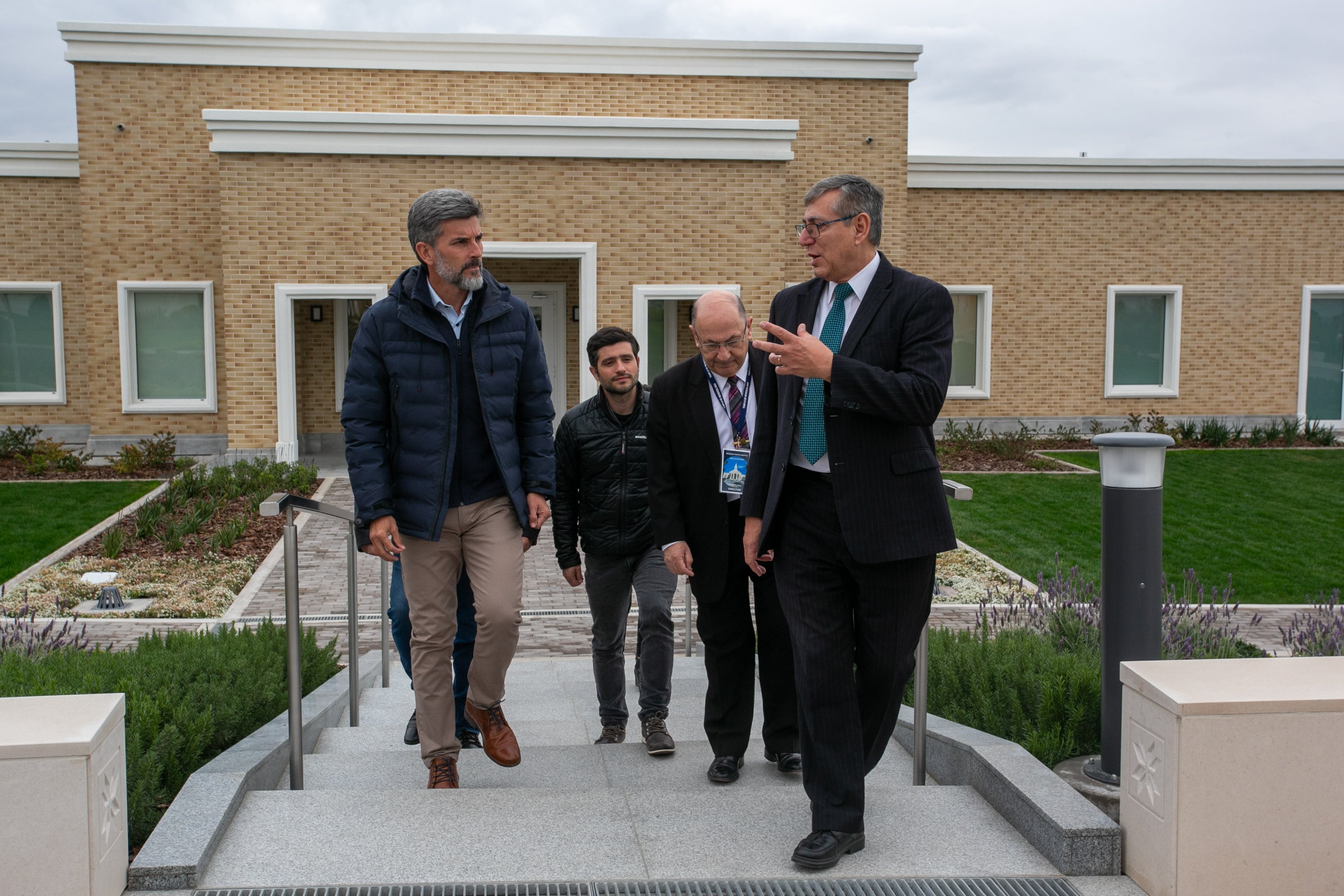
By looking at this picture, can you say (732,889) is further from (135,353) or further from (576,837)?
(135,353)

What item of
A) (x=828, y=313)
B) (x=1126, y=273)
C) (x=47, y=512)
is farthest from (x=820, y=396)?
(x=1126, y=273)

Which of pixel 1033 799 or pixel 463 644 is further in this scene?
pixel 463 644

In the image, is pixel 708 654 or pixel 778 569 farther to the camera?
pixel 708 654

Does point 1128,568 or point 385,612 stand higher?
point 1128,568

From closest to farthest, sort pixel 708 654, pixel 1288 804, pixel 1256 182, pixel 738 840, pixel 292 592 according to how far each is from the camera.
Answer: pixel 1288 804
pixel 738 840
pixel 292 592
pixel 708 654
pixel 1256 182

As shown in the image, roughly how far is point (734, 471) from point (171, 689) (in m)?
2.28

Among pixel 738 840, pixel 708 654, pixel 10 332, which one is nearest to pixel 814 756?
pixel 738 840

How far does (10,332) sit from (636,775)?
61.4ft

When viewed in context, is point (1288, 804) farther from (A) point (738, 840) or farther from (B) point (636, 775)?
(B) point (636, 775)

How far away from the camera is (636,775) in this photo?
4.58 m

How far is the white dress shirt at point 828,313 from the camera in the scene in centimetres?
357

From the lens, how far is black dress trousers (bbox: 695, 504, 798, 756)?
14.4ft

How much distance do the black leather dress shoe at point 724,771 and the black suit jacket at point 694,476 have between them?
0.58 metres

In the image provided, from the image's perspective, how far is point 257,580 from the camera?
10.5 m
